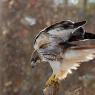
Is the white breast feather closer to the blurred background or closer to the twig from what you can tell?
the twig

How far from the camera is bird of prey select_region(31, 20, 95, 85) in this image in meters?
1.87

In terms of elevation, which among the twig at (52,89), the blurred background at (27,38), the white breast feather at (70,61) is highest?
the white breast feather at (70,61)

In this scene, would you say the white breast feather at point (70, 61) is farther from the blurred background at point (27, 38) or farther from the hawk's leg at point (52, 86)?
the blurred background at point (27, 38)

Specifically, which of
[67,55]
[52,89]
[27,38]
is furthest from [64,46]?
[27,38]

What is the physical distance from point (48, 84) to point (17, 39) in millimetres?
3547

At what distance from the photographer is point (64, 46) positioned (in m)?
1.90

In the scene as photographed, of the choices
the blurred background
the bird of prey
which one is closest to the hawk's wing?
the bird of prey

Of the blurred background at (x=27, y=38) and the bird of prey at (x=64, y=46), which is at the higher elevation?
the bird of prey at (x=64, y=46)

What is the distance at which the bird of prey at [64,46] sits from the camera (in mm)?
1874

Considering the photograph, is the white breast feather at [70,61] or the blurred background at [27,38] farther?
the blurred background at [27,38]

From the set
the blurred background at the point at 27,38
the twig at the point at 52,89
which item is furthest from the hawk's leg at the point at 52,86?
the blurred background at the point at 27,38

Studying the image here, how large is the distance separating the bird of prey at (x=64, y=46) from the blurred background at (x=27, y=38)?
2.73 m

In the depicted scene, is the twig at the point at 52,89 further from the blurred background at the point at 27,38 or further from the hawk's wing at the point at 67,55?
the blurred background at the point at 27,38

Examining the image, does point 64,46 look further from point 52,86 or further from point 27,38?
point 27,38
